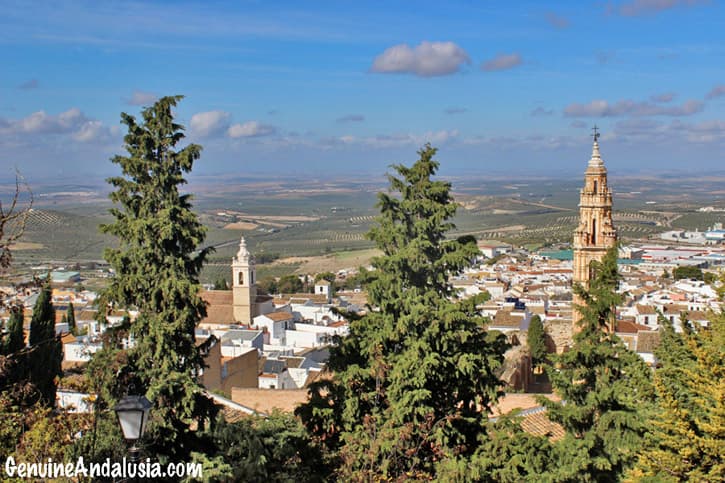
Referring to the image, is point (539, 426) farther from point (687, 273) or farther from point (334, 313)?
point (687, 273)

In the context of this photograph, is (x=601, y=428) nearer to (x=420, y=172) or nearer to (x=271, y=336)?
(x=420, y=172)

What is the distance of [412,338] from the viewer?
33.5 feet

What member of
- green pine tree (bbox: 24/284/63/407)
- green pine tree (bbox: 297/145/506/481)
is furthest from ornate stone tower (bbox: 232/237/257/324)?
green pine tree (bbox: 297/145/506/481)

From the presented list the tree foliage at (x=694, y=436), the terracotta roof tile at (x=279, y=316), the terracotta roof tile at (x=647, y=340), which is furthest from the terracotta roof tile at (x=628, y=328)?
the tree foliage at (x=694, y=436)

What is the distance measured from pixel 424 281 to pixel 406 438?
7.87 feet

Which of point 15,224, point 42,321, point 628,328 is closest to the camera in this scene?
Answer: point 15,224

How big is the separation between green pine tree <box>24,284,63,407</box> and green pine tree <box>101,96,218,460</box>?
6.51 meters

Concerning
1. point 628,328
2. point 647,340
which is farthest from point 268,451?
point 628,328

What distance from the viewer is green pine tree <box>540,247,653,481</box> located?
971cm

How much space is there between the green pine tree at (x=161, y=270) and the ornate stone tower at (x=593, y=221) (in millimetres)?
16522

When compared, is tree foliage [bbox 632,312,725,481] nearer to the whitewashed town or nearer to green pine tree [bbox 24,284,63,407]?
the whitewashed town

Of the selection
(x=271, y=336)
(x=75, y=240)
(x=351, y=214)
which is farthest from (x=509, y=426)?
(x=351, y=214)

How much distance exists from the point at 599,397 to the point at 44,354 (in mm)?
14529

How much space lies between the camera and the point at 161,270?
9.03 meters
